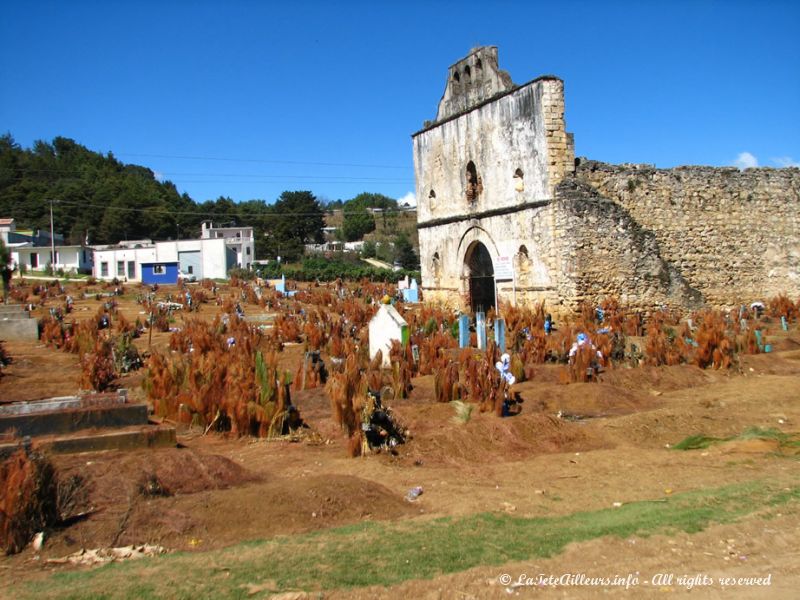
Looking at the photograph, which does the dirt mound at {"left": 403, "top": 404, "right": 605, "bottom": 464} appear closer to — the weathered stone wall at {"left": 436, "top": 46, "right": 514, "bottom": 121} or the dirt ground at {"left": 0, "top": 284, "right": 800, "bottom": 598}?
the dirt ground at {"left": 0, "top": 284, "right": 800, "bottom": 598}

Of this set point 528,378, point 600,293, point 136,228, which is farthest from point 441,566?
point 136,228

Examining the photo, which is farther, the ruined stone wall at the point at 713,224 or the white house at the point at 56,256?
the white house at the point at 56,256

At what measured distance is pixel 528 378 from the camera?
11.2 metres

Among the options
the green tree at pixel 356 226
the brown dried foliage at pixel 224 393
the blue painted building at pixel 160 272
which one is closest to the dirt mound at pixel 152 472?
the brown dried foliage at pixel 224 393

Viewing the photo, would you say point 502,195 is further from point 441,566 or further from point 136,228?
point 136,228

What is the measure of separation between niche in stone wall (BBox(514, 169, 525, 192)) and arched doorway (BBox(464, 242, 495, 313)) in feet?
10.9

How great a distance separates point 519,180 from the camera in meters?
18.7

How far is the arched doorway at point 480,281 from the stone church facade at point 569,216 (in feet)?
0.11

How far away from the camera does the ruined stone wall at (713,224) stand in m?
18.5

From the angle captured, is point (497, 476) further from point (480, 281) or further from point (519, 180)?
point (480, 281)

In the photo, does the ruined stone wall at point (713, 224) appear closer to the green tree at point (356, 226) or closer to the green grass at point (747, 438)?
the green grass at point (747, 438)

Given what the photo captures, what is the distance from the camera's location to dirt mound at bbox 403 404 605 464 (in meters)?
7.61

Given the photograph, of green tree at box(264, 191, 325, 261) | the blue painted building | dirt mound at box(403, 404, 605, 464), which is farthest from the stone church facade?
green tree at box(264, 191, 325, 261)

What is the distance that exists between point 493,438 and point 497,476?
1041 millimetres
